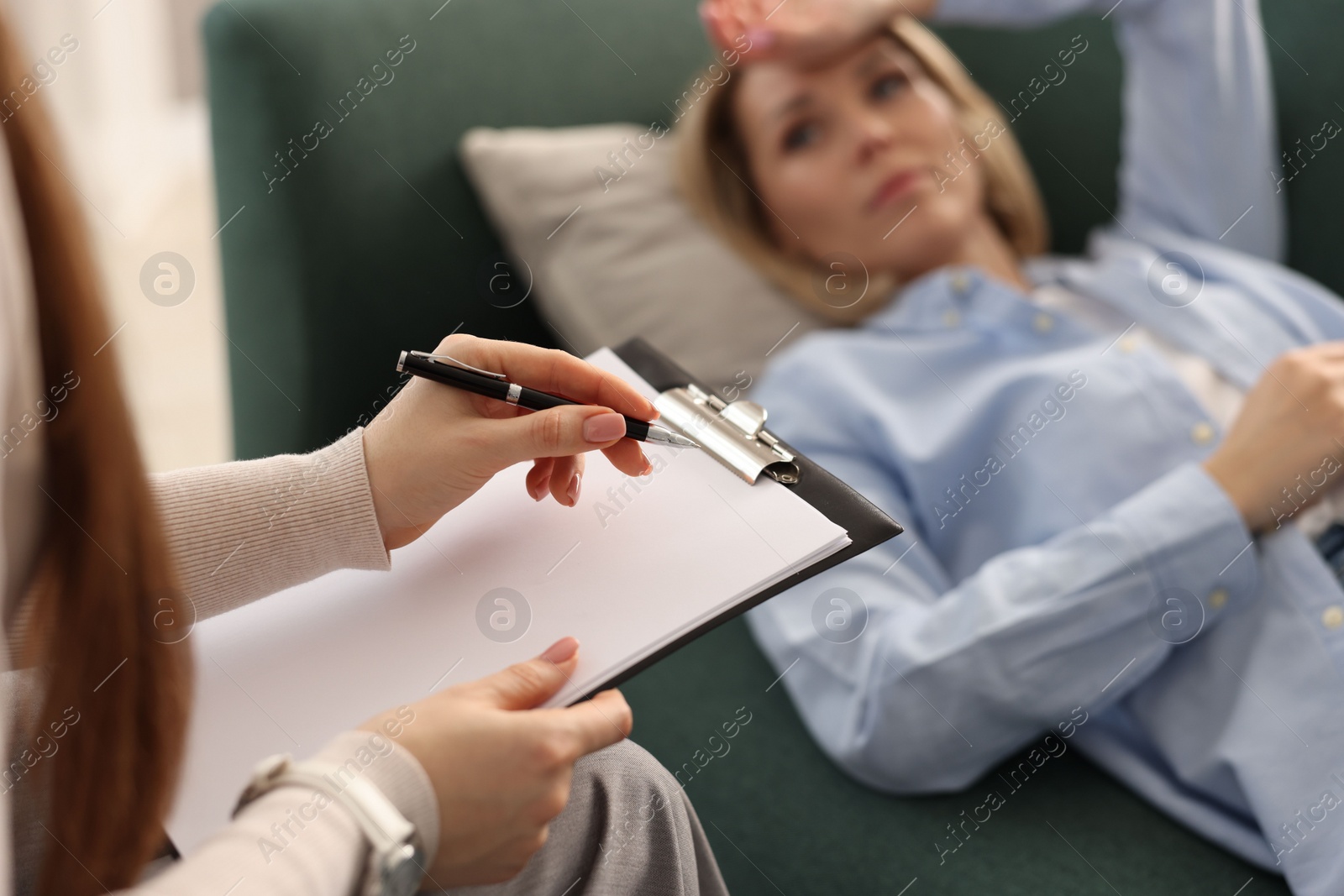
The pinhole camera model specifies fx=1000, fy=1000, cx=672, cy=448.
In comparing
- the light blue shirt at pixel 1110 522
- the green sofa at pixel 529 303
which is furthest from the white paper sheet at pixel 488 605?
the light blue shirt at pixel 1110 522

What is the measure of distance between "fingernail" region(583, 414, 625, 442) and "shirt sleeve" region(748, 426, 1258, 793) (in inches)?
14.6

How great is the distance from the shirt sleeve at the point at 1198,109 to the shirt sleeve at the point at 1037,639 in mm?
530

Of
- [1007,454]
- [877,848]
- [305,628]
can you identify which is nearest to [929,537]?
[1007,454]

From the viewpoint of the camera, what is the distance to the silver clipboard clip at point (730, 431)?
0.53 meters

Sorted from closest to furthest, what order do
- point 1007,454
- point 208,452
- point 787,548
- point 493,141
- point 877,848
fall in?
point 787,548 < point 877,848 < point 1007,454 < point 493,141 < point 208,452

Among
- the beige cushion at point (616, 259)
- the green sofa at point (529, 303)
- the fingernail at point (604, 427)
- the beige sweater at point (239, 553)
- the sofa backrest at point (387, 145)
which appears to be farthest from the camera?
the beige cushion at point (616, 259)

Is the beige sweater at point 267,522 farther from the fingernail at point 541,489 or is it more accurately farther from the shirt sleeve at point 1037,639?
the shirt sleeve at point 1037,639

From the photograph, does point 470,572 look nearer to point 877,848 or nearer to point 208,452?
point 877,848

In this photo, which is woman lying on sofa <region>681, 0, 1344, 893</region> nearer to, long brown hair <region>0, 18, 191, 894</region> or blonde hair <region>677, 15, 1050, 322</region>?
blonde hair <region>677, 15, 1050, 322</region>

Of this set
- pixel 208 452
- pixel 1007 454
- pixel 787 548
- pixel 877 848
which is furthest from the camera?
pixel 208 452

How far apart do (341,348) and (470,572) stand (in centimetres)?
55

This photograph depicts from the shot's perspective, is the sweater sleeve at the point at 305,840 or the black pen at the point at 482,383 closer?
the sweater sleeve at the point at 305,840

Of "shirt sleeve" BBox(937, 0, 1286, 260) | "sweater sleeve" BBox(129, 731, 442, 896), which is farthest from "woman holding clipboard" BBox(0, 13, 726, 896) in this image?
"shirt sleeve" BBox(937, 0, 1286, 260)

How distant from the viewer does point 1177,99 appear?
3.80 feet
